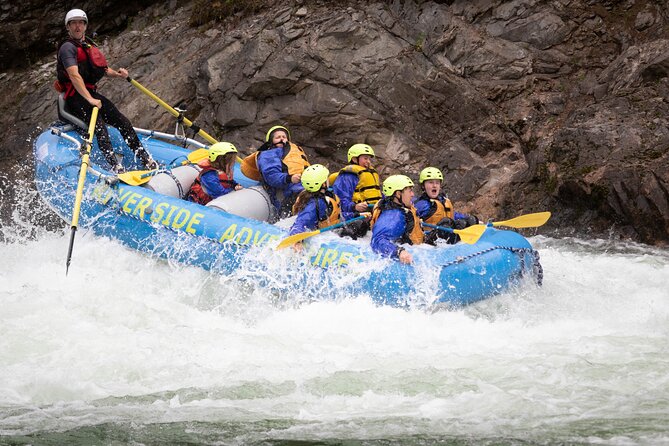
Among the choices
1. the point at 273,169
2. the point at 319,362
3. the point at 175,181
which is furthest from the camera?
the point at 175,181

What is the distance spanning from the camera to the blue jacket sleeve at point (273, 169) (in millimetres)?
8344

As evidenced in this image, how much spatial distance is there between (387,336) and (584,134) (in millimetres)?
4492

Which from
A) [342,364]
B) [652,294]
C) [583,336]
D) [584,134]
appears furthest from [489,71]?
[342,364]

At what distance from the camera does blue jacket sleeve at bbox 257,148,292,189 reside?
8.34 m

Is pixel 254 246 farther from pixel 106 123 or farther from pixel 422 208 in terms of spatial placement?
pixel 106 123

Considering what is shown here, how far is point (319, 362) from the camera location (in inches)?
238

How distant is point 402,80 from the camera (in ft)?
37.2

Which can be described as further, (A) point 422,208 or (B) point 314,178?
(A) point 422,208

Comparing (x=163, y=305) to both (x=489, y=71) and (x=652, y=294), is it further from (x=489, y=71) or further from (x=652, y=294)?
(x=489, y=71)

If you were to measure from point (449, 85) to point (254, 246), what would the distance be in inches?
193

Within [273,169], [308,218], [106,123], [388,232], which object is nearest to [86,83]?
[106,123]

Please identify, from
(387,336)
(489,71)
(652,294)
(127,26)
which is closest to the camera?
(387,336)

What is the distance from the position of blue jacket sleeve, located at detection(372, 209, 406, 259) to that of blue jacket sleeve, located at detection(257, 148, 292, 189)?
156 cm

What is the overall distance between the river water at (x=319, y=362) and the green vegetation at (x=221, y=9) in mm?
5694
